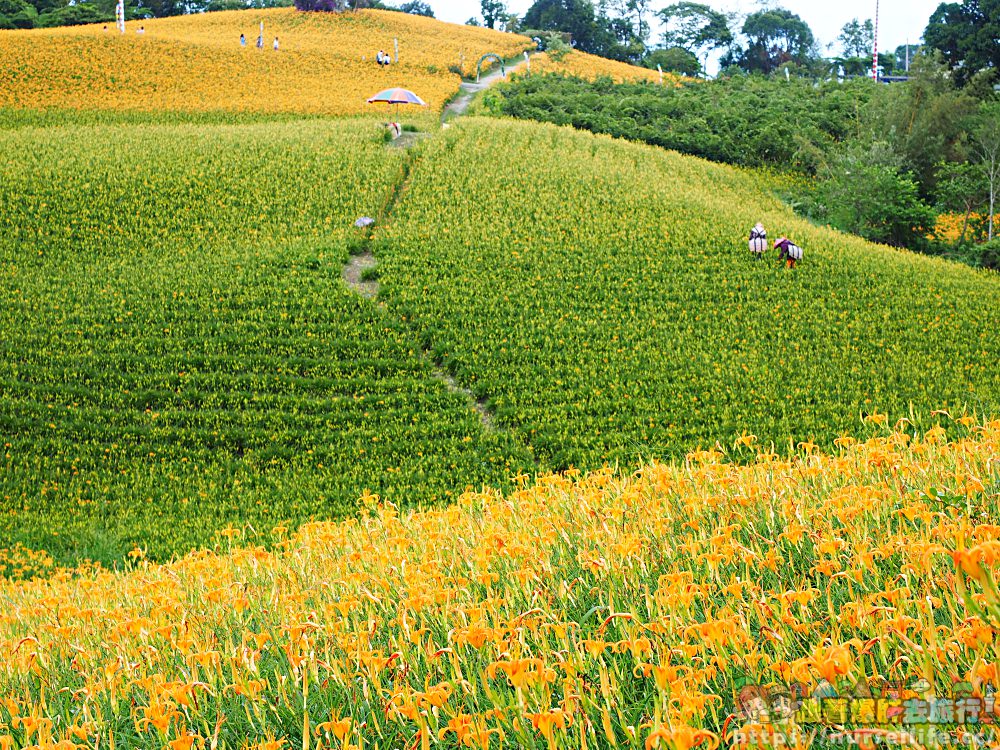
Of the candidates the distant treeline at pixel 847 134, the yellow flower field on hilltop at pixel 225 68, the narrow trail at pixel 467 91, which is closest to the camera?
the distant treeline at pixel 847 134

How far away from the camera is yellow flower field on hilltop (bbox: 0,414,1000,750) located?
185 centimetres

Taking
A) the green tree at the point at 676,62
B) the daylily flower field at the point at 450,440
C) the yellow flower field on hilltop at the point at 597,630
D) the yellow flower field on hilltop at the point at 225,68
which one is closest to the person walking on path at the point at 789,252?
the daylily flower field at the point at 450,440

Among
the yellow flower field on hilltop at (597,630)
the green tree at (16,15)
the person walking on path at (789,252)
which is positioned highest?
the green tree at (16,15)

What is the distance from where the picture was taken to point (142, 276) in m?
22.7

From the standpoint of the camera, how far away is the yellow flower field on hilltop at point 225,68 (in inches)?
1780

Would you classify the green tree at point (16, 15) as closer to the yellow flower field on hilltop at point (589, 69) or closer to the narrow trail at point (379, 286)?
the yellow flower field on hilltop at point (589, 69)

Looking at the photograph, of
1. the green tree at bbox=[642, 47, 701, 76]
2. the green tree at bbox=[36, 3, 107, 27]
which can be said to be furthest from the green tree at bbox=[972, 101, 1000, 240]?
the green tree at bbox=[36, 3, 107, 27]

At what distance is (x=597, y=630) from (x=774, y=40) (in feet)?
374

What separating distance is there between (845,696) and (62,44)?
207 ft

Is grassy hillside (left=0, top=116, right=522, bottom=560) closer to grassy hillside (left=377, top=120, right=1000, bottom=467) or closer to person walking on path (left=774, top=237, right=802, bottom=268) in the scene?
grassy hillside (left=377, top=120, right=1000, bottom=467)

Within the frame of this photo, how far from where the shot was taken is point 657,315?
21234 mm

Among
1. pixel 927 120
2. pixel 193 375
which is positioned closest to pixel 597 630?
pixel 193 375

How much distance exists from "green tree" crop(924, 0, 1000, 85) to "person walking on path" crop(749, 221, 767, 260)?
1105 inches

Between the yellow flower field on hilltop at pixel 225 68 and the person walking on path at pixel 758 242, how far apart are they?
2769 cm
